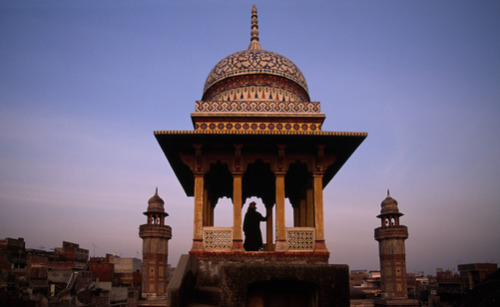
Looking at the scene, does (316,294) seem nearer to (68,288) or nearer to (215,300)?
(215,300)

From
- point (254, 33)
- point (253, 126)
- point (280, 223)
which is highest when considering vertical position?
point (254, 33)

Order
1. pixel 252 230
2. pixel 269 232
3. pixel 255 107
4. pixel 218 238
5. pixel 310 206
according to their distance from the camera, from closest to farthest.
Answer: pixel 218 238 < pixel 255 107 < pixel 252 230 < pixel 310 206 < pixel 269 232

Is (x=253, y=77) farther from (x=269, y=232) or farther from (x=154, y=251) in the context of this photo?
(x=154, y=251)

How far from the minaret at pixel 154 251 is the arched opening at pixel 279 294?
Answer: 78.1ft

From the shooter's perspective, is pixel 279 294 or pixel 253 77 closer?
pixel 279 294

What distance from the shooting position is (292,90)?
42.2 ft

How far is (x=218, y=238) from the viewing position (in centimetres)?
998

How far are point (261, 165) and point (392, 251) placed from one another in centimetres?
2348

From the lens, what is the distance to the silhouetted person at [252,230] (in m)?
11.0

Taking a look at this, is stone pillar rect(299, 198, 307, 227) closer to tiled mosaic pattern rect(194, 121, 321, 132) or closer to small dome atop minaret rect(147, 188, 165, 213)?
tiled mosaic pattern rect(194, 121, 321, 132)

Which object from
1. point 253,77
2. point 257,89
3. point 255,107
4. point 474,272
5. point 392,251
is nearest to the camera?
point 255,107

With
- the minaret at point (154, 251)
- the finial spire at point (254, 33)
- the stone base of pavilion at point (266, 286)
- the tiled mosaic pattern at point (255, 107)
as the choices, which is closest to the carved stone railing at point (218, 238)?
the stone base of pavilion at point (266, 286)

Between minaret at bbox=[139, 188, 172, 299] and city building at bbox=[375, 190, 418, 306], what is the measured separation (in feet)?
54.9

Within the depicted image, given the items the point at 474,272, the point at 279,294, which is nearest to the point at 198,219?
the point at 279,294
